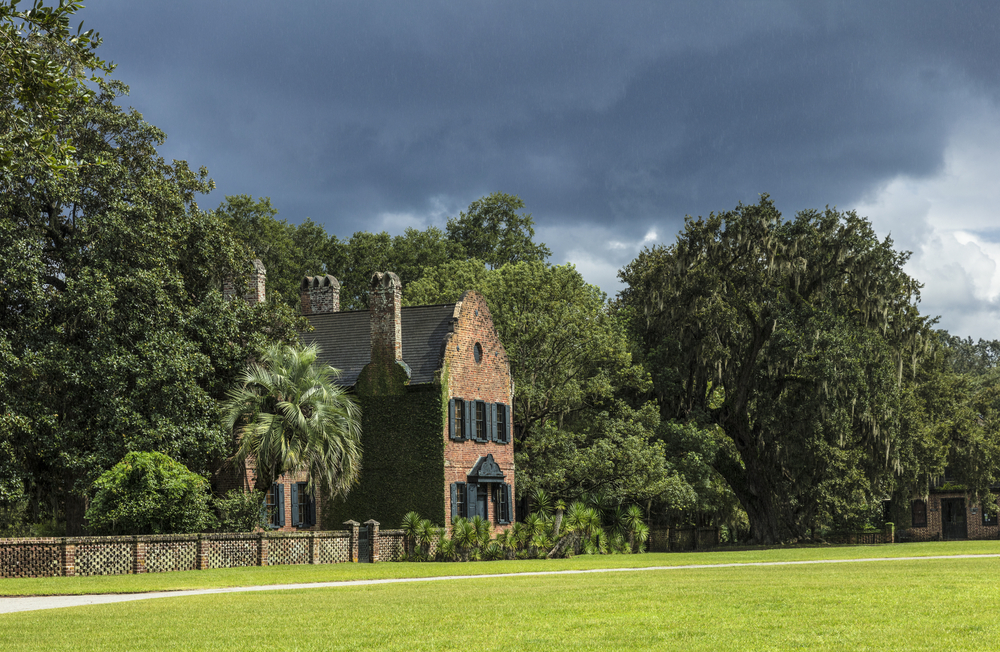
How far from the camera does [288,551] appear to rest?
1170 inches

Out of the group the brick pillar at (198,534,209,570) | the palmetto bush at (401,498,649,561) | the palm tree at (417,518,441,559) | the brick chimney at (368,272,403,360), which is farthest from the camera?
the brick chimney at (368,272,403,360)

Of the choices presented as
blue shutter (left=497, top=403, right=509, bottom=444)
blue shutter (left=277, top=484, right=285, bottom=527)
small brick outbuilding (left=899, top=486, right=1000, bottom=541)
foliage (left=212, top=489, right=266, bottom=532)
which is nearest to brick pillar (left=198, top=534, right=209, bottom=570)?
foliage (left=212, top=489, right=266, bottom=532)

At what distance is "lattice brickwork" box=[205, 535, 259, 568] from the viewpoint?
27578 millimetres

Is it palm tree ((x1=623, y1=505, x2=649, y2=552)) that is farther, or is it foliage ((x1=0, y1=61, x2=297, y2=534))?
palm tree ((x1=623, y1=505, x2=649, y2=552))

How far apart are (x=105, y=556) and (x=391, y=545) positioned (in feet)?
34.4

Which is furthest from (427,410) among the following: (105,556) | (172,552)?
(105,556)

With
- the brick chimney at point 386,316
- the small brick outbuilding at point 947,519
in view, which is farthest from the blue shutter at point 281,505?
the small brick outbuilding at point 947,519

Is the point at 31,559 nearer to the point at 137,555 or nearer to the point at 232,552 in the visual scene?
the point at 137,555

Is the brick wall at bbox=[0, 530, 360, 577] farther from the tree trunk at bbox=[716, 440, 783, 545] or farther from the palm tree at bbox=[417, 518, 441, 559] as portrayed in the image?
the tree trunk at bbox=[716, 440, 783, 545]

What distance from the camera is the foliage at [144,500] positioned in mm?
27516

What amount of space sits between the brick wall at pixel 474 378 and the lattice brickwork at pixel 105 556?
13496mm

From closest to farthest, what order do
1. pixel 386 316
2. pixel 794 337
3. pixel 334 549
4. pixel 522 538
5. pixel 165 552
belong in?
1. pixel 165 552
2. pixel 334 549
3. pixel 522 538
4. pixel 386 316
5. pixel 794 337

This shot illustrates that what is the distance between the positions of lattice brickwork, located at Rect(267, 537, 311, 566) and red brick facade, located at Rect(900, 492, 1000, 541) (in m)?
44.6

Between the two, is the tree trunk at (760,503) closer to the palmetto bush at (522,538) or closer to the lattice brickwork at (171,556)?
the palmetto bush at (522,538)
